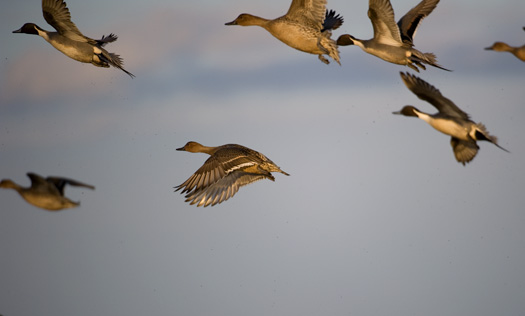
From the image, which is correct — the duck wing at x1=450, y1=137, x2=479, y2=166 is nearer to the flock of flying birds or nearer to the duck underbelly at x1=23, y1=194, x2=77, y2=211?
the flock of flying birds

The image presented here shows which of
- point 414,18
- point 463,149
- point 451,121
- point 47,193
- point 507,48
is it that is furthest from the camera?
point 414,18

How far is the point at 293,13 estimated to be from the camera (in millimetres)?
18125

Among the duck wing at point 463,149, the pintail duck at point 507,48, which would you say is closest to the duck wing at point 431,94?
the duck wing at point 463,149

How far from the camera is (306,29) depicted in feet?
59.0

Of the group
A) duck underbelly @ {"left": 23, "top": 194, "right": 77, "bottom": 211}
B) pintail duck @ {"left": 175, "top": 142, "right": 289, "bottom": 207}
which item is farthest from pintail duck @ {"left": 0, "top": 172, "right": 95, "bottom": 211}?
pintail duck @ {"left": 175, "top": 142, "right": 289, "bottom": 207}

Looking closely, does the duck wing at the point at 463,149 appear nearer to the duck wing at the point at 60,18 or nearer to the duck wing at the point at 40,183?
the duck wing at the point at 40,183

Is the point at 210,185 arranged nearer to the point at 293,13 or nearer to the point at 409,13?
the point at 293,13

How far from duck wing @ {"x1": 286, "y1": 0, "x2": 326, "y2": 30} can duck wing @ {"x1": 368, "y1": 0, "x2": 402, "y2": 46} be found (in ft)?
3.40

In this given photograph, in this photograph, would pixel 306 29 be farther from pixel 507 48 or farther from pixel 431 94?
pixel 507 48

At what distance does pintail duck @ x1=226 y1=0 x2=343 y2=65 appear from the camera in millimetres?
17922

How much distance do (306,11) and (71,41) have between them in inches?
174

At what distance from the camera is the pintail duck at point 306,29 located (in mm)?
17922

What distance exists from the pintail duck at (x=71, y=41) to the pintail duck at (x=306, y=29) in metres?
3.08

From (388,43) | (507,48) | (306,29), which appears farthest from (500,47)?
(306,29)
